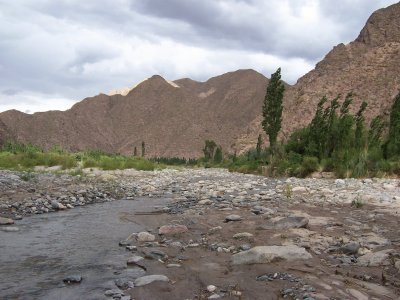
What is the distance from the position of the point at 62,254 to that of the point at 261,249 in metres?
3.00

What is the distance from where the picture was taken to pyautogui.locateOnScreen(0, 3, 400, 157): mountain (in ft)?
258

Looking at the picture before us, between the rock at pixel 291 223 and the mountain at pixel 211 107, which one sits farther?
the mountain at pixel 211 107

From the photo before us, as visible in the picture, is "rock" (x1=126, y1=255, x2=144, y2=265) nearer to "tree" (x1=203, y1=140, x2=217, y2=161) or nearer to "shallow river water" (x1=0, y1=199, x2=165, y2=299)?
"shallow river water" (x1=0, y1=199, x2=165, y2=299)

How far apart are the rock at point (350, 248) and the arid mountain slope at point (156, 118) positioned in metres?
122

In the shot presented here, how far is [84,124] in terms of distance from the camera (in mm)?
155875

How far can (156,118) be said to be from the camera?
163 m

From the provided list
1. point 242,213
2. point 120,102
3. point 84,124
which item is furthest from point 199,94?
point 242,213

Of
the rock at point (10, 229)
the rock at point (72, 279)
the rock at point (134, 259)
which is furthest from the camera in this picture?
the rock at point (10, 229)

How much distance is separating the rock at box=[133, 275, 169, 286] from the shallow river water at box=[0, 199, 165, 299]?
31cm

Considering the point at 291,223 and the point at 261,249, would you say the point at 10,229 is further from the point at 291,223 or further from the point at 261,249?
the point at 291,223

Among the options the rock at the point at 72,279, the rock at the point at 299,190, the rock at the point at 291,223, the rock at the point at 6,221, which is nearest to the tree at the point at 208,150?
the rock at the point at 299,190

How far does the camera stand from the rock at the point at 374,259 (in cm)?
526

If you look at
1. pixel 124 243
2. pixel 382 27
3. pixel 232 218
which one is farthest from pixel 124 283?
pixel 382 27

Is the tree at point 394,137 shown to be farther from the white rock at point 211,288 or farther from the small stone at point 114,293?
the small stone at point 114,293
